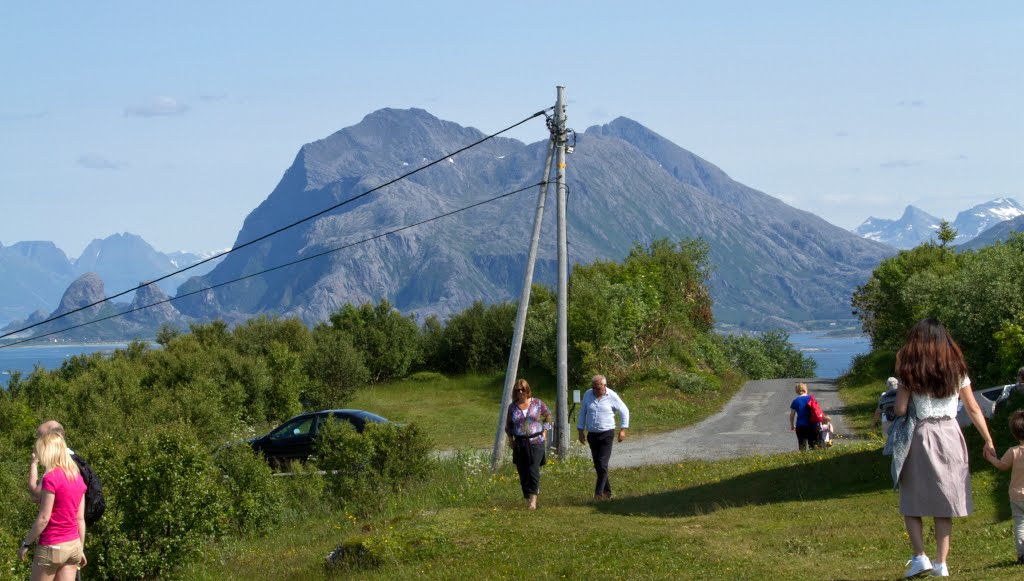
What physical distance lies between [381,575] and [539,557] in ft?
5.84

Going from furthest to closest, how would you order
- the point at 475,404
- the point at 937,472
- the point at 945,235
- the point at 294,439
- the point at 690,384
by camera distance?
the point at 945,235 < the point at 475,404 < the point at 690,384 < the point at 294,439 < the point at 937,472

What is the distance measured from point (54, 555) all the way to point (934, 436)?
7.49 m

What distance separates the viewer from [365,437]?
18.8m

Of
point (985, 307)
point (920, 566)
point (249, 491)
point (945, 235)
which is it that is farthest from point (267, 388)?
point (945, 235)

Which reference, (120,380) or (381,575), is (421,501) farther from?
(120,380)

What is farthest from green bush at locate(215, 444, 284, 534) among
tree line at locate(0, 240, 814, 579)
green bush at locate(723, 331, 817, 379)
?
green bush at locate(723, 331, 817, 379)

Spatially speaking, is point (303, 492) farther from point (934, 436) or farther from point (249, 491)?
point (934, 436)

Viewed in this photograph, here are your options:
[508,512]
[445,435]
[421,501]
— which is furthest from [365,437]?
[445,435]

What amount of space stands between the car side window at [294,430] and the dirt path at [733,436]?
7.90 meters

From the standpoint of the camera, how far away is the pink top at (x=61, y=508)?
915 centimetres

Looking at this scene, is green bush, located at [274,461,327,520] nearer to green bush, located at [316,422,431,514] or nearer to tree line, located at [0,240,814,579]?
tree line, located at [0,240,814,579]

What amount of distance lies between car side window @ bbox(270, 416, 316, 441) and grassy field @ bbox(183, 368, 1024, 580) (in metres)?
8.95

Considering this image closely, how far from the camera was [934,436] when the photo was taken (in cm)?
809

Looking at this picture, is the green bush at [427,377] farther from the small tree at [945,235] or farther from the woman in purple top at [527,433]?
the woman in purple top at [527,433]
